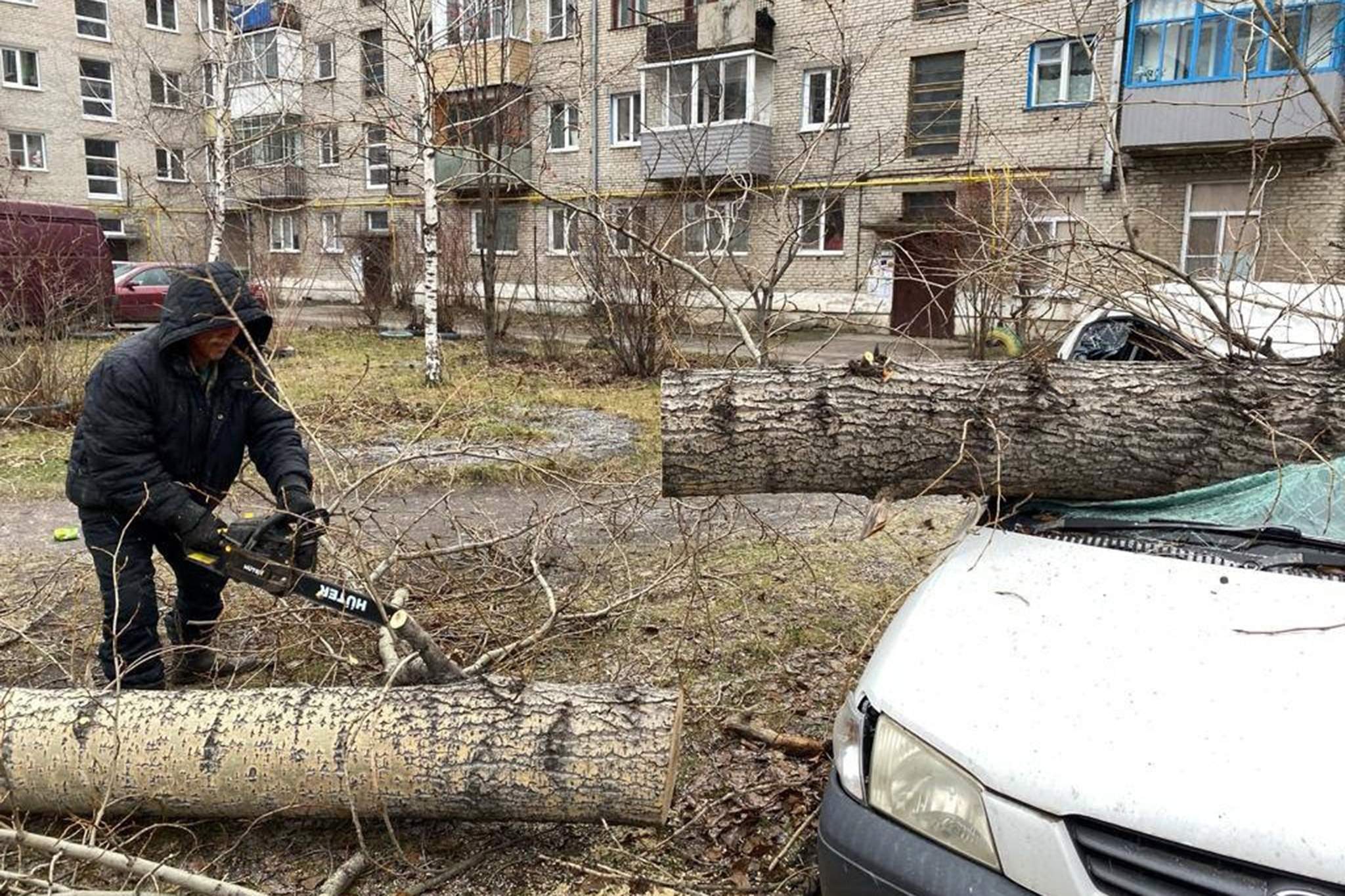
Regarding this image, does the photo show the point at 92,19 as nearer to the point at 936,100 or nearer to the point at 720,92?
the point at 720,92

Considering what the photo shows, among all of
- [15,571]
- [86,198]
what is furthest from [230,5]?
[86,198]

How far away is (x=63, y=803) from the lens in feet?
8.62

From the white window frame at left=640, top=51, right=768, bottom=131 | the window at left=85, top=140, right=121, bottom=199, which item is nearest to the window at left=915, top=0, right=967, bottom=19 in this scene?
the white window frame at left=640, top=51, right=768, bottom=131

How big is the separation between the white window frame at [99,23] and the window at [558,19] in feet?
53.9

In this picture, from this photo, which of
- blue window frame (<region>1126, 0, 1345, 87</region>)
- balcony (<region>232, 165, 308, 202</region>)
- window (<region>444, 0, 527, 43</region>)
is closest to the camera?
window (<region>444, 0, 527, 43</region>)

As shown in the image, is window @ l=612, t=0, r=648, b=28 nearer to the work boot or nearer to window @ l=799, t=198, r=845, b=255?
window @ l=799, t=198, r=845, b=255

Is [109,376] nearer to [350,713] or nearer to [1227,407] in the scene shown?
[350,713]

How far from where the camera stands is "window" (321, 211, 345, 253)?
2856cm

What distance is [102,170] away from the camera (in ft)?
106

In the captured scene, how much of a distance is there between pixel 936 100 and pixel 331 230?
723 inches

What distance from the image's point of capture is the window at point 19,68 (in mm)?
30203

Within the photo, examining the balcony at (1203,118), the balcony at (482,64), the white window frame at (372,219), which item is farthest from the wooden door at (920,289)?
the white window frame at (372,219)

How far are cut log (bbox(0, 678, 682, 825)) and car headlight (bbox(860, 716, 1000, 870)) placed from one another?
72 cm

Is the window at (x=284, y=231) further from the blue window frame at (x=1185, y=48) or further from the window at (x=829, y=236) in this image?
the blue window frame at (x=1185, y=48)
